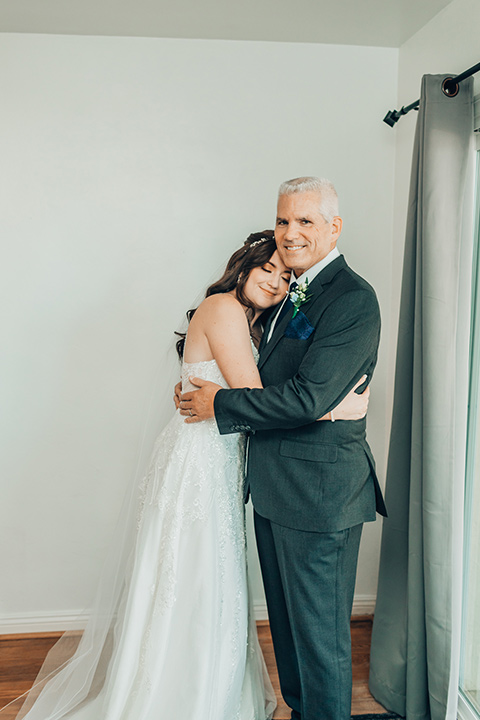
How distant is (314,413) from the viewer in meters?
1.82

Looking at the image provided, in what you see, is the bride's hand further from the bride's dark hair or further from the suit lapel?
the bride's dark hair

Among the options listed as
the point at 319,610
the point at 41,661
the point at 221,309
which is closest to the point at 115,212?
the point at 221,309

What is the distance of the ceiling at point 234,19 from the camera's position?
2.43 metres

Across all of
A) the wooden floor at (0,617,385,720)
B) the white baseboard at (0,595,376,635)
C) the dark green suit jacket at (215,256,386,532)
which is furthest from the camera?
the white baseboard at (0,595,376,635)

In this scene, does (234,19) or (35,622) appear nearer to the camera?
(234,19)

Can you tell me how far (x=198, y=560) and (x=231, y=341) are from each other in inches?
29.1

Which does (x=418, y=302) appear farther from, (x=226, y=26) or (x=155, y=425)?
(x=226, y=26)

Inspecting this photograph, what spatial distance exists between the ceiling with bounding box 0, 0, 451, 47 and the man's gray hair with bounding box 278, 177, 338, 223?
951 mm

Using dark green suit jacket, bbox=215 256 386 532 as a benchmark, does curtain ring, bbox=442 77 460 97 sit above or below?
above

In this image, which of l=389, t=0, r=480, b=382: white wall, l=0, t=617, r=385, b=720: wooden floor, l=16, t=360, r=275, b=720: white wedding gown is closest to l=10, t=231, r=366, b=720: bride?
l=16, t=360, r=275, b=720: white wedding gown

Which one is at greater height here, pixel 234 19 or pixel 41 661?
pixel 234 19

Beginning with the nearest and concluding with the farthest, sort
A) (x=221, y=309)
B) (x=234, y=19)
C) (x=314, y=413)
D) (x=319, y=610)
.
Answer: (x=314, y=413)
(x=319, y=610)
(x=221, y=309)
(x=234, y=19)

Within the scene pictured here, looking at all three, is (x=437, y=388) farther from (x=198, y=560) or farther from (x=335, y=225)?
(x=198, y=560)

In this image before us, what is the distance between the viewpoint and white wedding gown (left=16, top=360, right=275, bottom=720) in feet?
6.44
